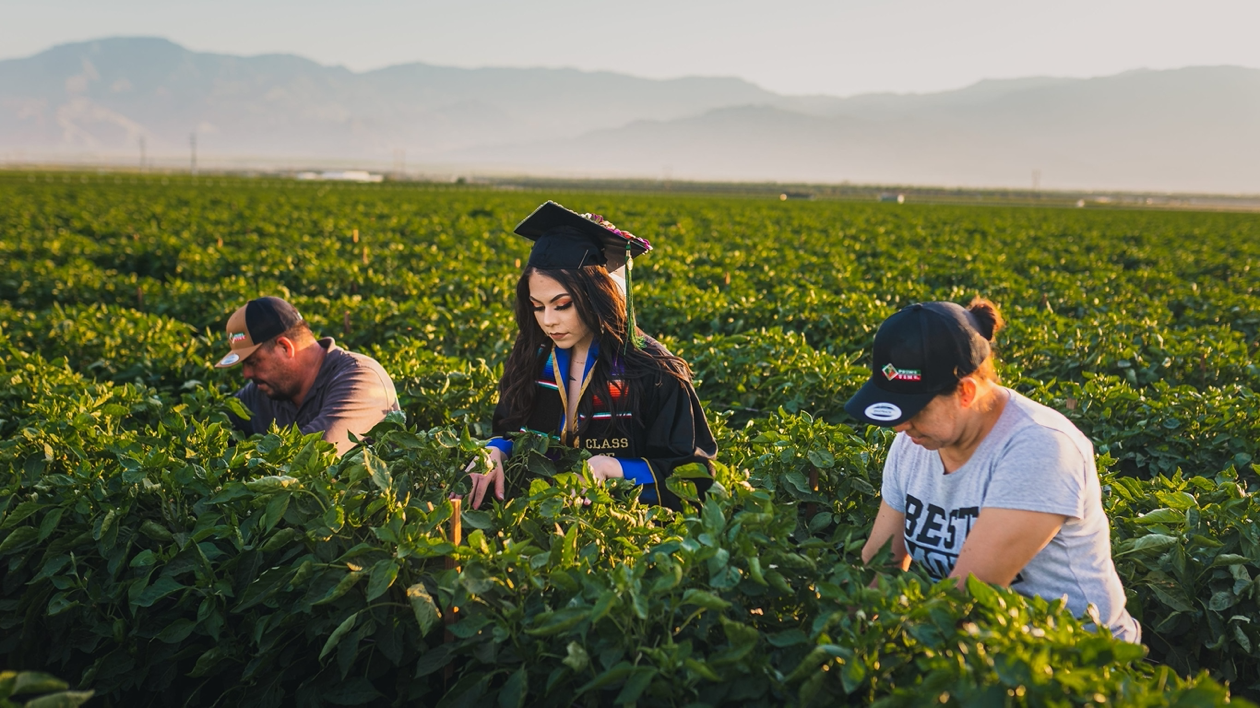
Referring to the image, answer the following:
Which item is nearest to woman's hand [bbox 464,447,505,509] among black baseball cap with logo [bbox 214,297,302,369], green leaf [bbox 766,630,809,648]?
green leaf [bbox 766,630,809,648]

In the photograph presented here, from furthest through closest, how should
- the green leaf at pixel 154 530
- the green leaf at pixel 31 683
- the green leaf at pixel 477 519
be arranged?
the green leaf at pixel 154 530, the green leaf at pixel 477 519, the green leaf at pixel 31 683

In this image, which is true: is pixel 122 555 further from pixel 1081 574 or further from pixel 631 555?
pixel 1081 574

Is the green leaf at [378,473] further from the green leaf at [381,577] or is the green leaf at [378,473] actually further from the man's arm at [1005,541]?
the man's arm at [1005,541]

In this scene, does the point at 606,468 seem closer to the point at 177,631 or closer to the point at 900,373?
the point at 900,373

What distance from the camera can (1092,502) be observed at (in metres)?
2.13

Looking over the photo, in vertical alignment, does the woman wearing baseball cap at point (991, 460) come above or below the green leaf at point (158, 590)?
above

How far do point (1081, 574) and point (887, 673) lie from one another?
77cm

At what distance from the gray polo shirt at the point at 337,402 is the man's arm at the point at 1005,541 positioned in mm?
2824

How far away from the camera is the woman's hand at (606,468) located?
295cm

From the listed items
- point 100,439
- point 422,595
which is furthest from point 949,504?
point 100,439

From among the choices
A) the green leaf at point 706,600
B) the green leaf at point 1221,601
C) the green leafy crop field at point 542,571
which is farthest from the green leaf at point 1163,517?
the green leaf at point 706,600

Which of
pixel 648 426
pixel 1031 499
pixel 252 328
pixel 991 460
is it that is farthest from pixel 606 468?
pixel 252 328

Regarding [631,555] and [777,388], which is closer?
[631,555]

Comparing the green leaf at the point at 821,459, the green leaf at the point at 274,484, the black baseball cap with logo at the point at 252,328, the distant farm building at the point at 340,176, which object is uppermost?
the distant farm building at the point at 340,176
